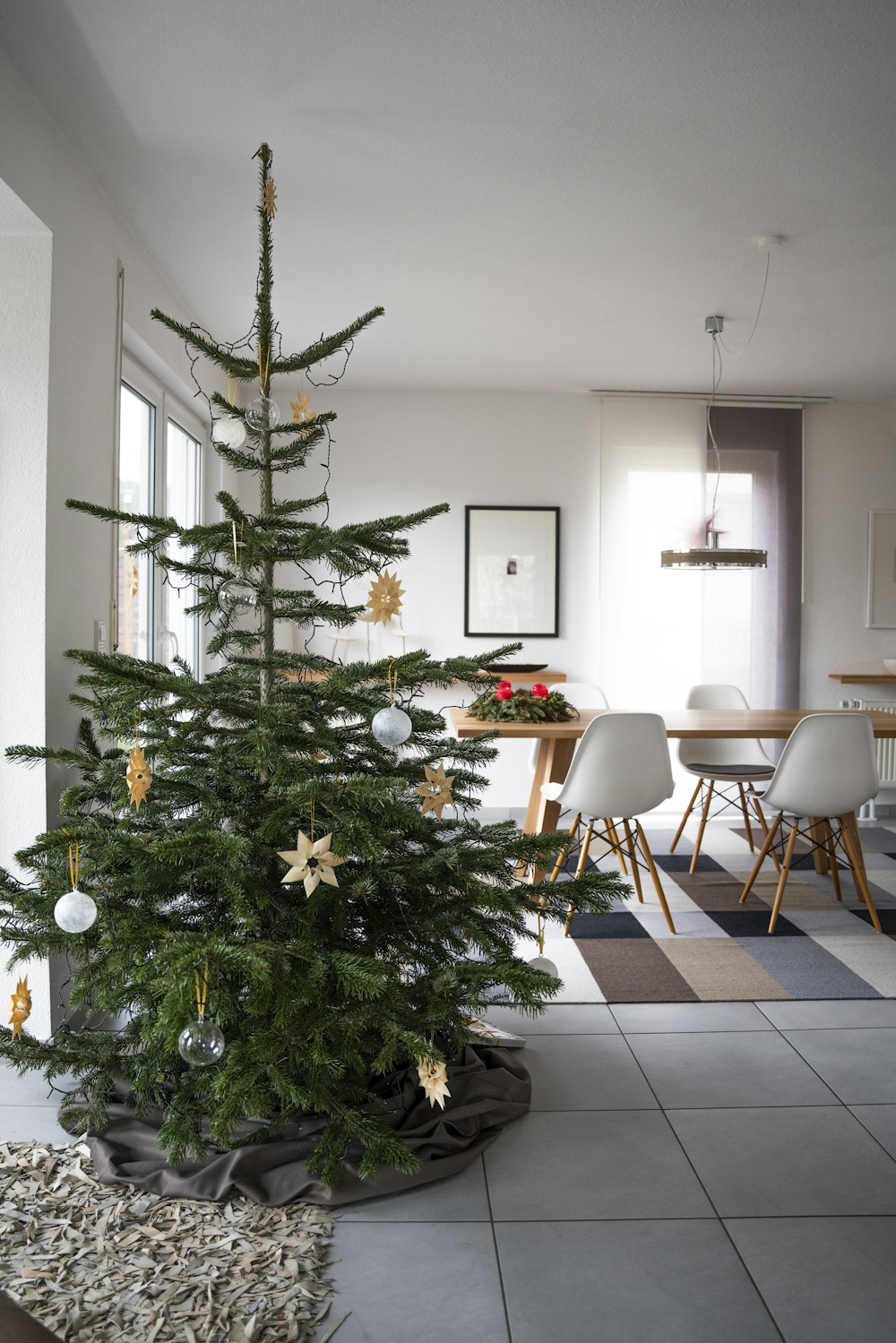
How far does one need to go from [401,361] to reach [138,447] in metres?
1.76

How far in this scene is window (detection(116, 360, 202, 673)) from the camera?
368 centimetres

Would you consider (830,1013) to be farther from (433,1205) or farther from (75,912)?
(75,912)

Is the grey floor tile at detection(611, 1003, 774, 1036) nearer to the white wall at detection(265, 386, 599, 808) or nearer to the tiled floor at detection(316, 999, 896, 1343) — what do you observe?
the tiled floor at detection(316, 999, 896, 1343)

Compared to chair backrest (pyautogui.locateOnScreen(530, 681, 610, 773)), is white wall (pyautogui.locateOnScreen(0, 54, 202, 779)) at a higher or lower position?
higher

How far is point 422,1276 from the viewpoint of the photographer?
1.72m

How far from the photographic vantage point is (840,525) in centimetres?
596

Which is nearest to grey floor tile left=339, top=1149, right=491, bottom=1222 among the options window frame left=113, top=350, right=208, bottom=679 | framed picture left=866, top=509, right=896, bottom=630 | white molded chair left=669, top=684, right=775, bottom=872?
window frame left=113, top=350, right=208, bottom=679

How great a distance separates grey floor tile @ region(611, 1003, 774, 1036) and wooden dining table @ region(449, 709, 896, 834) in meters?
1.07

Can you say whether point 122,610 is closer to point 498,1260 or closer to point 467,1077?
point 467,1077

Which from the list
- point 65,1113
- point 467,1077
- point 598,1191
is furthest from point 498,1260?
point 65,1113

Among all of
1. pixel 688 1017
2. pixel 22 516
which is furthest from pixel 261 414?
pixel 688 1017

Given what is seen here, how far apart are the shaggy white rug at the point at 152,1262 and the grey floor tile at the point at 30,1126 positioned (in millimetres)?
119

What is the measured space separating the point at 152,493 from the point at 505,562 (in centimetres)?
236

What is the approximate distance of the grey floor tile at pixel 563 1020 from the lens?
2768mm
